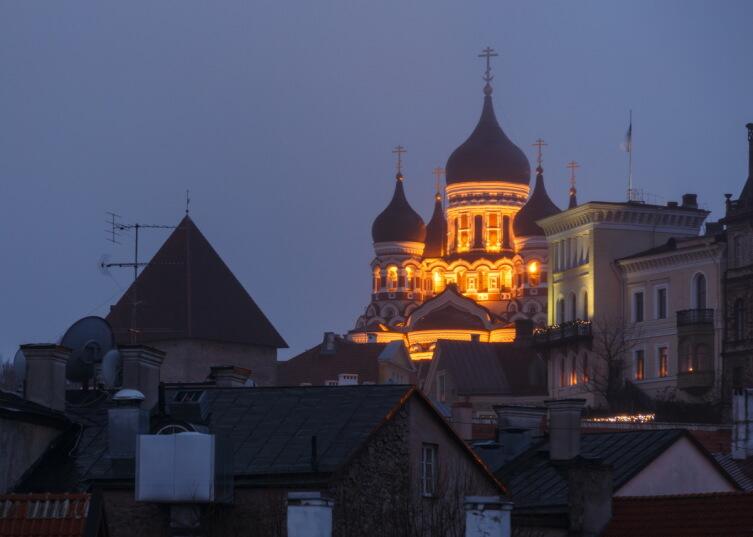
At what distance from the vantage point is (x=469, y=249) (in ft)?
533

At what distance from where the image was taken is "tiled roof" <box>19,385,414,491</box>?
3016 cm

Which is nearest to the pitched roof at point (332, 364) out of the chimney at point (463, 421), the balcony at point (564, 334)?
the balcony at point (564, 334)

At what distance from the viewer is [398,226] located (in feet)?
550

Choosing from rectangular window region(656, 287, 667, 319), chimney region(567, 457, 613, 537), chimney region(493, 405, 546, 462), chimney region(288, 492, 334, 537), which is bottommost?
chimney region(288, 492, 334, 537)

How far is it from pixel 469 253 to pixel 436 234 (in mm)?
7239

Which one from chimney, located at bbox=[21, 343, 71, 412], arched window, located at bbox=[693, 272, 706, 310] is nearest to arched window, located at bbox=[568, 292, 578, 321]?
arched window, located at bbox=[693, 272, 706, 310]

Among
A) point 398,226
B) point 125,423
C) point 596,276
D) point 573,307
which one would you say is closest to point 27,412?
point 125,423

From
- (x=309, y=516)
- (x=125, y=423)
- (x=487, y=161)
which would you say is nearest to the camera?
(x=309, y=516)

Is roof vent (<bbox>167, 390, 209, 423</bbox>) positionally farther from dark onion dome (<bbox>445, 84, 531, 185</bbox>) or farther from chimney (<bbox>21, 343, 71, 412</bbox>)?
dark onion dome (<bbox>445, 84, 531, 185</bbox>)

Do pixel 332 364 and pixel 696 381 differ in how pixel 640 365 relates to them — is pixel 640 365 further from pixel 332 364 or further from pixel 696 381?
pixel 332 364

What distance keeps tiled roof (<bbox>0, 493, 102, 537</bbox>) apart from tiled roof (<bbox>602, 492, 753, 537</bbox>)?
32.8 feet

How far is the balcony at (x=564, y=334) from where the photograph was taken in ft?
374

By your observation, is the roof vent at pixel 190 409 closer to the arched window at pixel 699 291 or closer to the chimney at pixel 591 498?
the chimney at pixel 591 498

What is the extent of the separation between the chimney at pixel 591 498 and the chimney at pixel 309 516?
10705mm
